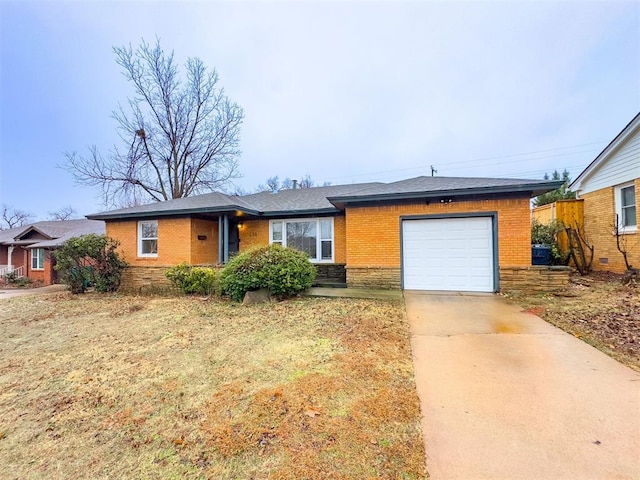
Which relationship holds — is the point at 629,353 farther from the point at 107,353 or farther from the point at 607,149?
the point at 607,149

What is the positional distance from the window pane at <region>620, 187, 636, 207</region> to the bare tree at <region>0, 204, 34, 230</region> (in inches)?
2340

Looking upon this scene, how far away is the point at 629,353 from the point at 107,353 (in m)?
7.25

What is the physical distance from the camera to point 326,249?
35.9 ft

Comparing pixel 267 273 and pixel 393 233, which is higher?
pixel 393 233

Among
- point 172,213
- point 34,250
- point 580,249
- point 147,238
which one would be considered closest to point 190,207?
point 172,213

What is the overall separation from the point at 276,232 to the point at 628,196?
12038 mm

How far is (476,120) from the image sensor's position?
19781 mm

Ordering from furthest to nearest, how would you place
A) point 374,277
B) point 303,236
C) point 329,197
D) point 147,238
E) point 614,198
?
point 147,238
point 303,236
point 614,198
point 329,197
point 374,277

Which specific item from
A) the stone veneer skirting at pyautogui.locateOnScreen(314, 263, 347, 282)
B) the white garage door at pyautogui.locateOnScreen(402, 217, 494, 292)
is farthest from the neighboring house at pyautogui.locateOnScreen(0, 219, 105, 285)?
the white garage door at pyautogui.locateOnScreen(402, 217, 494, 292)

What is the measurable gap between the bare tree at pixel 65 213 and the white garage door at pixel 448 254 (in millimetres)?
52288

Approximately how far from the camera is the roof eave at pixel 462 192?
7270 mm

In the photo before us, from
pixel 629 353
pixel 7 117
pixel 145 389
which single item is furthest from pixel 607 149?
pixel 7 117

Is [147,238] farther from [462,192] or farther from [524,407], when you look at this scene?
[524,407]

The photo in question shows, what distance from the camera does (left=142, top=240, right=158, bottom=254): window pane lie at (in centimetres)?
1136
